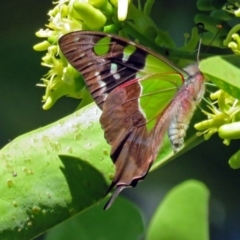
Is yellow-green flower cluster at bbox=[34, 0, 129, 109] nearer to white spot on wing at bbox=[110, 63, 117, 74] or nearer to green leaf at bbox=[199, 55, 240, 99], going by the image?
white spot on wing at bbox=[110, 63, 117, 74]

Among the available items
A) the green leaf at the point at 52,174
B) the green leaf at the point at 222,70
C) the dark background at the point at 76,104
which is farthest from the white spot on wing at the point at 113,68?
the dark background at the point at 76,104

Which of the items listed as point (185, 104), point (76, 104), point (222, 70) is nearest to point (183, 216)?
point (222, 70)

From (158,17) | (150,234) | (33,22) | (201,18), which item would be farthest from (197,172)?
(150,234)

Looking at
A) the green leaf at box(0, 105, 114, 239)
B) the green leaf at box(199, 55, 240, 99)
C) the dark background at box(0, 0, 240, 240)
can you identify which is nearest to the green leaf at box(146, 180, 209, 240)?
the green leaf at box(199, 55, 240, 99)

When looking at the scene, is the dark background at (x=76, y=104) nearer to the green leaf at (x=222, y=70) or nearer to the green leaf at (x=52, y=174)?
the green leaf at (x=52, y=174)

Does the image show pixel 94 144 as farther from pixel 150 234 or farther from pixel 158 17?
pixel 158 17

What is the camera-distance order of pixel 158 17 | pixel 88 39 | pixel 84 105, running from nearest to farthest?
pixel 88 39, pixel 84 105, pixel 158 17

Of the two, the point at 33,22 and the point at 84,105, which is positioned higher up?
the point at 84,105
